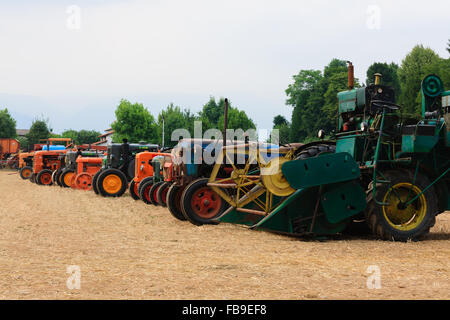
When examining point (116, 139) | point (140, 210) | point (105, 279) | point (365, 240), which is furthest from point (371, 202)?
point (116, 139)

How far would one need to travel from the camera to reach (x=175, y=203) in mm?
11664

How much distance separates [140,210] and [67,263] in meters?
7.45

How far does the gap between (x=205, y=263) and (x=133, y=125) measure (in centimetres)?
6608

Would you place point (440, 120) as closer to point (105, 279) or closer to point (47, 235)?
point (105, 279)

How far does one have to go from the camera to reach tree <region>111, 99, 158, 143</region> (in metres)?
70.8

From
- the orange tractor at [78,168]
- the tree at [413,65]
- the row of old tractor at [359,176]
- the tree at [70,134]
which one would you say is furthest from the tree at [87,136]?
the row of old tractor at [359,176]

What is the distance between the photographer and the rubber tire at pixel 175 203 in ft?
38.0

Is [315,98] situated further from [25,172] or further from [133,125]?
[25,172]

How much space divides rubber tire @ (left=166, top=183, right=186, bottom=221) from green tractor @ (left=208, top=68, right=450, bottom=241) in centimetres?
235

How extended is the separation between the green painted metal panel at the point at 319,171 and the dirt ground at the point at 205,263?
2.88ft

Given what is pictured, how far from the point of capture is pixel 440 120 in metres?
8.77

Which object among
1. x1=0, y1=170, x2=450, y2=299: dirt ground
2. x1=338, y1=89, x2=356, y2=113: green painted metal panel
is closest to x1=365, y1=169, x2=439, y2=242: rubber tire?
x1=0, y1=170, x2=450, y2=299: dirt ground

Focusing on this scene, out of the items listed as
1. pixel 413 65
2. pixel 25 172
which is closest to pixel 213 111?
pixel 413 65

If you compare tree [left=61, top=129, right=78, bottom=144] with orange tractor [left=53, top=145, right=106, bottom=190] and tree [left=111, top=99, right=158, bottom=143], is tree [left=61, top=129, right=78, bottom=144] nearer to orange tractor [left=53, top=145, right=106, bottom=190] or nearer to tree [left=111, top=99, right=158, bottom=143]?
tree [left=111, top=99, right=158, bottom=143]
